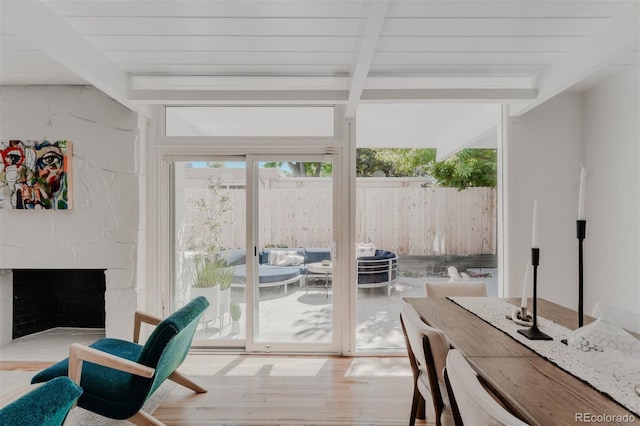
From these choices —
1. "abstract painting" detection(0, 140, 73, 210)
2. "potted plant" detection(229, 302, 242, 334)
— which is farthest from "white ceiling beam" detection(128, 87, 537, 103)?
"potted plant" detection(229, 302, 242, 334)

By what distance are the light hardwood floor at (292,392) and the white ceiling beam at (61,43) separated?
7.41 ft

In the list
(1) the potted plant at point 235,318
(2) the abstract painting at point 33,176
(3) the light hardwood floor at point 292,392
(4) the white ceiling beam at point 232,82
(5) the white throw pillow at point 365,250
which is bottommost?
(3) the light hardwood floor at point 292,392

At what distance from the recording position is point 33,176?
112 inches

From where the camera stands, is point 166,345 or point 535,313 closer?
point 535,313

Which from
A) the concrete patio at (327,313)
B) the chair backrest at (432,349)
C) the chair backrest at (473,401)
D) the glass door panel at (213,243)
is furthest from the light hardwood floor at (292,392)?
the chair backrest at (473,401)

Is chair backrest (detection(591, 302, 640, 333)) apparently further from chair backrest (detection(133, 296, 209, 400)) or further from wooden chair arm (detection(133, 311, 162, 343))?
wooden chair arm (detection(133, 311, 162, 343))

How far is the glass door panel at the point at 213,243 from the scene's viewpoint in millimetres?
3145

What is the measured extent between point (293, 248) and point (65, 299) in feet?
8.27

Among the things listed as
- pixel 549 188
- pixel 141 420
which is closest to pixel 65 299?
pixel 141 420

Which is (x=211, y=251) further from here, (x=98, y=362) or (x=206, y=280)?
(x=98, y=362)

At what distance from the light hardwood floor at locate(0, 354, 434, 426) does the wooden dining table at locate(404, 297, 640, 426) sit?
2.97 ft

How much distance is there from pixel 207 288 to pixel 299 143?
1667 mm

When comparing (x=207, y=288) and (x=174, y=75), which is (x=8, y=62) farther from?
(x=207, y=288)

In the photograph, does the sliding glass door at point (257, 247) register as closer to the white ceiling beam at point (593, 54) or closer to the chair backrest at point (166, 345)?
the chair backrest at point (166, 345)
